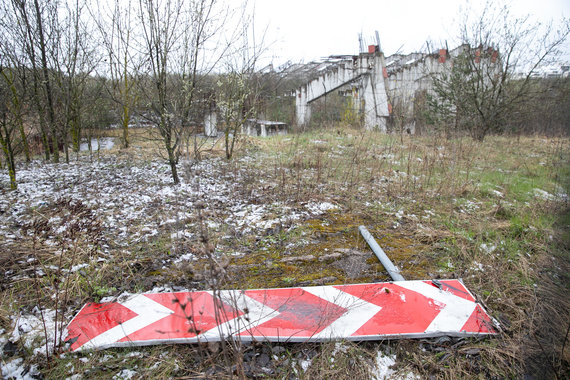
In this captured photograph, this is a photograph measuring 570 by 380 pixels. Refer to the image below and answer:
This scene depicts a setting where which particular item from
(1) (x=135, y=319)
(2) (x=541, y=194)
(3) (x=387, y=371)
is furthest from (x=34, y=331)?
(2) (x=541, y=194)

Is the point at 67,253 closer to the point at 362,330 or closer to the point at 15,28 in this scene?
the point at 362,330

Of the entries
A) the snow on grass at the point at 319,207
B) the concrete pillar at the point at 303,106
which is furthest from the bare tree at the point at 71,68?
the concrete pillar at the point at 303,106

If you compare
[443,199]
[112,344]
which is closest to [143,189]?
[112,344]

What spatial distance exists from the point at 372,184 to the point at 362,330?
3.80 meters

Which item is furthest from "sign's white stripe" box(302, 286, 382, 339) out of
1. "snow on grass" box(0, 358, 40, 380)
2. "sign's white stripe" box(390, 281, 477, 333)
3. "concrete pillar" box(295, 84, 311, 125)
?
"concrete pillar" box(295, 84, 311, 125)

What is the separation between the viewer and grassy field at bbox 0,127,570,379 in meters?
1.71

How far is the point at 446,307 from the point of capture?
222 cm

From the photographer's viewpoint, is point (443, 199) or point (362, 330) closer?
point (362, 330)

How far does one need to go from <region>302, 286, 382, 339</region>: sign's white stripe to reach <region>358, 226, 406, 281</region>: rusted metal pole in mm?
533

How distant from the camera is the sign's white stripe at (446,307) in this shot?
2027 millimetres

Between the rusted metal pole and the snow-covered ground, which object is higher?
the snow-covered ground

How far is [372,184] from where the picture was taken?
548 centimetres

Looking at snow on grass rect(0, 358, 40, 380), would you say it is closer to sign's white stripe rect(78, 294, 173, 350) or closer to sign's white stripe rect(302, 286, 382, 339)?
sign's white stripe rect(78, 294, 173, 350)

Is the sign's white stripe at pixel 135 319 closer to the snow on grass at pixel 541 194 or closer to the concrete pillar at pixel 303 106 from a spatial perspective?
the snow on grass at pixel 541 194
